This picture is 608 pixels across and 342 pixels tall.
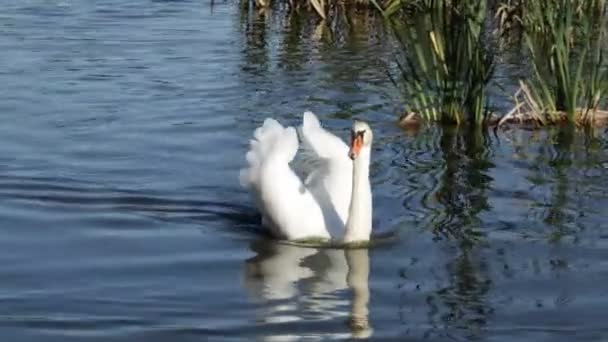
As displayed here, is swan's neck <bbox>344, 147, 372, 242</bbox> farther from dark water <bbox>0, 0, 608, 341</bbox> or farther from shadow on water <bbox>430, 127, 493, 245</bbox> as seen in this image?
shadow on water <bbox>430, 127, 493, 245</bbox>

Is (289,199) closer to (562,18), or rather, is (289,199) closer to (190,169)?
(190,169)

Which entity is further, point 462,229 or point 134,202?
point 134,202

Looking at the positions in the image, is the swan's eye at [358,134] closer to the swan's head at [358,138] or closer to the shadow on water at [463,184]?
the swan's head at [358,138]

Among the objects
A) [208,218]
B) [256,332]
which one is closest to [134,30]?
[208,218]

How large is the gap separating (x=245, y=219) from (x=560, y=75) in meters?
3.93

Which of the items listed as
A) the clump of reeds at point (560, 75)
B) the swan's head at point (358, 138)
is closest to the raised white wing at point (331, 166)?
the swan's head at point (358, 138)

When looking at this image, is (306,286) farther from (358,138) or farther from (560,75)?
(560,75)

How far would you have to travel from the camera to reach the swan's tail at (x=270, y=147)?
11.4m

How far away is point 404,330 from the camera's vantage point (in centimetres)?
925

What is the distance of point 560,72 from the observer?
48.1ft

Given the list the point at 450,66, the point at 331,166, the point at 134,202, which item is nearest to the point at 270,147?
the point at 331,166

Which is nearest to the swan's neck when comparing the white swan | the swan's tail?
the white swan

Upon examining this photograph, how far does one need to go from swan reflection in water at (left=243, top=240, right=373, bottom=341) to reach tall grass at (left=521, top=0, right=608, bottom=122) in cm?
422

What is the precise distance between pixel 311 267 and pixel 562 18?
15.1 feet
